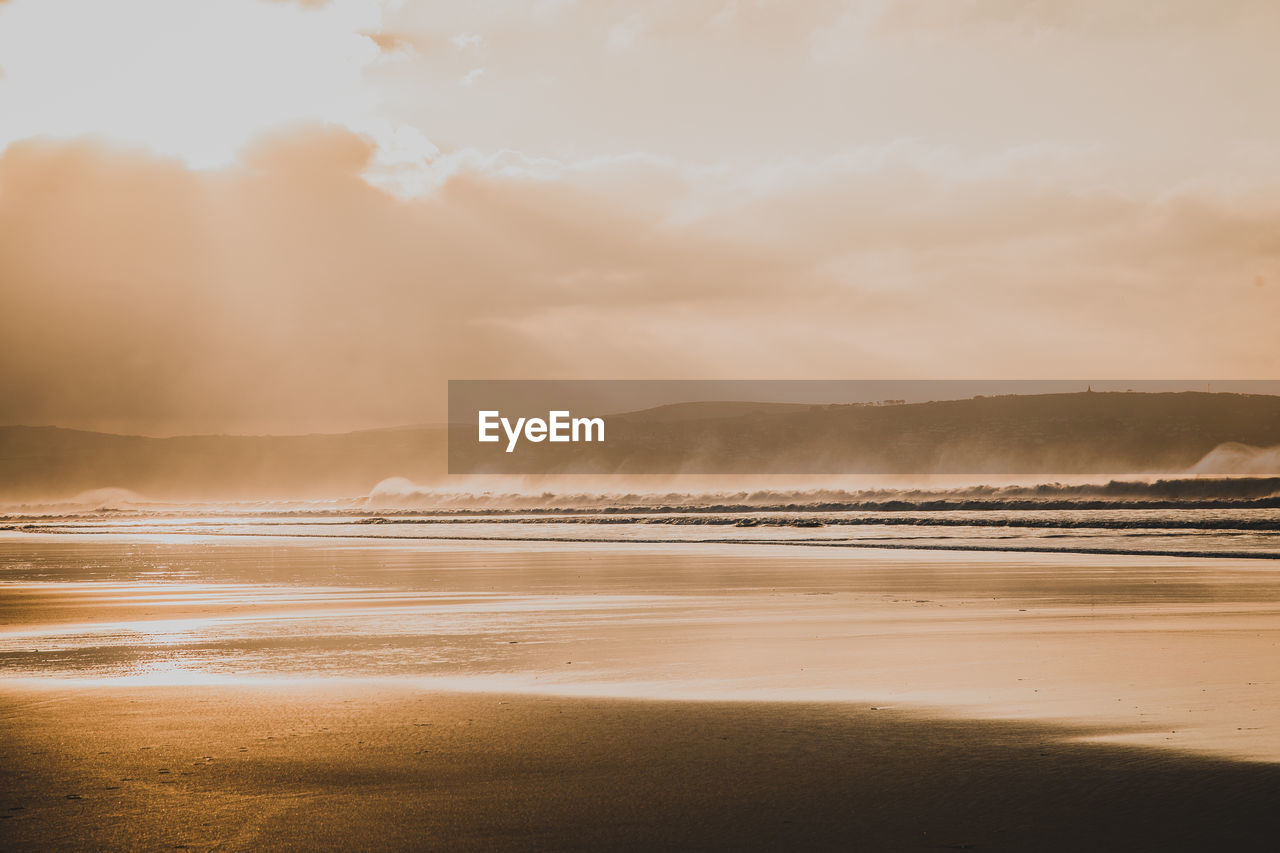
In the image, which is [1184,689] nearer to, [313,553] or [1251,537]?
[1251,537]

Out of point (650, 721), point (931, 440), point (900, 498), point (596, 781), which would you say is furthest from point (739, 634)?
point (931, 440)

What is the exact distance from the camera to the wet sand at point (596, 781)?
13.7 feet

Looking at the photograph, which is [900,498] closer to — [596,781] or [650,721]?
[650,721]

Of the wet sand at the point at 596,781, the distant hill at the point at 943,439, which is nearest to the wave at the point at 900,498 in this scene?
the distant hill at the point at 943,439

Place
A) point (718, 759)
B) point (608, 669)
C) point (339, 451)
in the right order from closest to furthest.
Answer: point (718, 759)
point (608, 669)
point (339, 451)

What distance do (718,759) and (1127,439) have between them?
101070 mm

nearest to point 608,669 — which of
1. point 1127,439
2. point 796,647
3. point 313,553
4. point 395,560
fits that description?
point 796,647

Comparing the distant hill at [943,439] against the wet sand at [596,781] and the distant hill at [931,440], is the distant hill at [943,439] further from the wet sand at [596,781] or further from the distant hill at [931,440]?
the wet sand at [596,781]

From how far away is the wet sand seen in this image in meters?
4.18

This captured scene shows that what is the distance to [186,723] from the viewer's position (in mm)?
6191

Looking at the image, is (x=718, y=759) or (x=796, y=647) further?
(x=796, y=647)

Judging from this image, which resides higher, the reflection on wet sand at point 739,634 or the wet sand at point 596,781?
the wet sand at point 596,781

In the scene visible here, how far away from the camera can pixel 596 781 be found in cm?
492

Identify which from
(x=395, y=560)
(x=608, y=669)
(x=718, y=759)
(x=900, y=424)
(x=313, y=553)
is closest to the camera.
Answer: (x=718, y=759)
